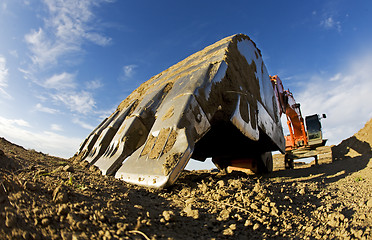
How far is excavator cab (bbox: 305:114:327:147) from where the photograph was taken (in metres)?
8.53

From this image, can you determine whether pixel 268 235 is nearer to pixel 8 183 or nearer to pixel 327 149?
pixel 8 183

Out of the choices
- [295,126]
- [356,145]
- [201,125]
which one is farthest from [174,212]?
[356,145]

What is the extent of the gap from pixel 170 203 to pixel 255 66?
12.7 feet

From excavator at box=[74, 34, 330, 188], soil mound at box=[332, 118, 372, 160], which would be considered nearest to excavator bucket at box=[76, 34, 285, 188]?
excavator at box=[74, 34, 330, 188]

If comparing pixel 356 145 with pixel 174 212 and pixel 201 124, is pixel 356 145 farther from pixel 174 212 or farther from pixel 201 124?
pixel 174 212

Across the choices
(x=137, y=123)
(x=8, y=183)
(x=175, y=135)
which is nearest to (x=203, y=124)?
(x=175, y=135)

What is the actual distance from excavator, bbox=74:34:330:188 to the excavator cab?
374cm

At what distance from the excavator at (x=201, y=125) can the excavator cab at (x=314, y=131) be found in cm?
374

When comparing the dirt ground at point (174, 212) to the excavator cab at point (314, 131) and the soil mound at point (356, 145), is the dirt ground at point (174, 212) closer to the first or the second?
the excavator cab at point (314, 131)

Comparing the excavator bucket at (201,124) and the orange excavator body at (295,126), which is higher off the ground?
the orange excavator body at (295,126)

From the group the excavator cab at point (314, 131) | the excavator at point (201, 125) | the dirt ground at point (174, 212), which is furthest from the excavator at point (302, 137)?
the dirt ground at point (174, 212)

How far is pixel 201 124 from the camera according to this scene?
2.95m

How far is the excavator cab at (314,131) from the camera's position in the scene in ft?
28.0

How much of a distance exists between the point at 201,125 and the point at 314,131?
738 centimetres
